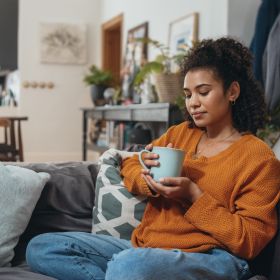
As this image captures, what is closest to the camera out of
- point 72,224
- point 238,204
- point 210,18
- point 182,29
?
point 238,204

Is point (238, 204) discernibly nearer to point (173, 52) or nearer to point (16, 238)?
point (16, 238)

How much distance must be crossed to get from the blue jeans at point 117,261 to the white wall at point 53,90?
5134mm

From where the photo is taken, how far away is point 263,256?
4.51 ft

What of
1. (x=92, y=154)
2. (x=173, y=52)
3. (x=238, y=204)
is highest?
(x=173, y=52)

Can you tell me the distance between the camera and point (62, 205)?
168 centimetres

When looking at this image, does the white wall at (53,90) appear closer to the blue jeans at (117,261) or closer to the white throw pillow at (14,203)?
the white throw pillow at (14,203)

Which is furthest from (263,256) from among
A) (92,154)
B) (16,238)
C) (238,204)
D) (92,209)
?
(92,154)

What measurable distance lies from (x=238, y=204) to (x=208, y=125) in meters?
0.30

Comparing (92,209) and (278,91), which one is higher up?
(278,91)

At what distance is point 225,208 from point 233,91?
373 millimetres

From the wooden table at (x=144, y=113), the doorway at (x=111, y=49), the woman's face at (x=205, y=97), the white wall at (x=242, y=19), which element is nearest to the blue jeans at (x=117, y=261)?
the woman's face at (x=205, y=97)

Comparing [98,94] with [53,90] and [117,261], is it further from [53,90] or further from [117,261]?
[117,261]

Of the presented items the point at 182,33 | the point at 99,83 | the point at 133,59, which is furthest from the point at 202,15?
the point at 99,83

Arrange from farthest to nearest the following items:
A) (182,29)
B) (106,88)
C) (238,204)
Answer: (106,88) → (182,29) → (238,204)
